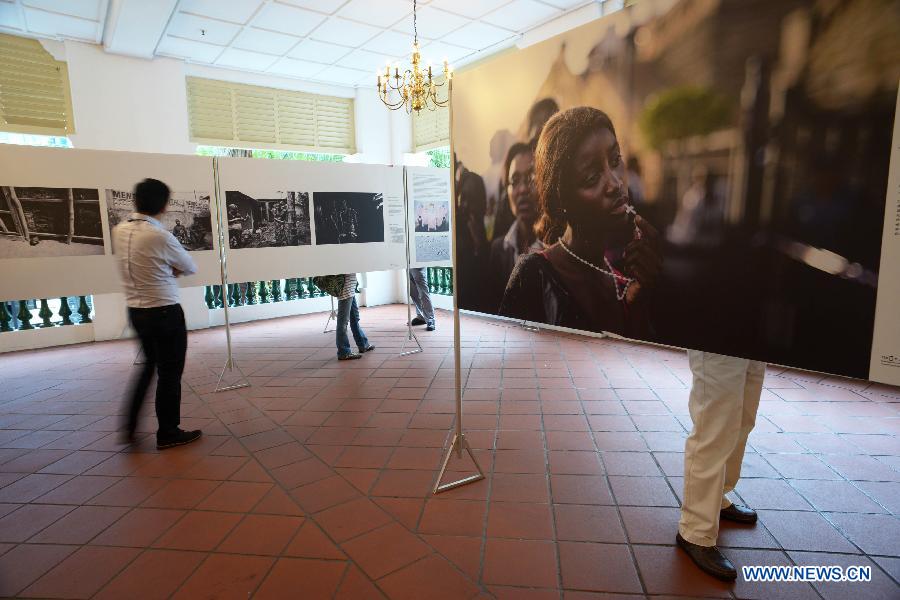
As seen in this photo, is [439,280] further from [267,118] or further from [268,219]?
[268,219]

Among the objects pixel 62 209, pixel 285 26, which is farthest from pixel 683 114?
pixel 285 26

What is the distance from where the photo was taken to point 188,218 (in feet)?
13.5

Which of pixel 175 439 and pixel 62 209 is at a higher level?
pixel 62 209

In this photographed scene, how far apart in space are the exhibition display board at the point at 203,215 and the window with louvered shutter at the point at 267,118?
3432mm

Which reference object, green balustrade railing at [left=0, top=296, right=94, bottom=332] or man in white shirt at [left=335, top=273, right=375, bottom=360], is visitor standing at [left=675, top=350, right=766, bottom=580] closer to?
man in white shirt at [left=335, top=273, right=375, bottom=360]

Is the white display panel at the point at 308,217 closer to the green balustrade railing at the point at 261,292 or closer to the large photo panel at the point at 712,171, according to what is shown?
the green balustrade railing at the point at 261,292

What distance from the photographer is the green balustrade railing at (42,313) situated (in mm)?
5820

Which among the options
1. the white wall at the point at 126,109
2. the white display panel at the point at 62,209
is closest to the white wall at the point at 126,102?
the white wall at the point at 126,109

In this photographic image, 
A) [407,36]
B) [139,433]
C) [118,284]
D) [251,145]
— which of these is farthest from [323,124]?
[139,433]

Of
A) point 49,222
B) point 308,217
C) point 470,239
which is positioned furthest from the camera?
point 308,217

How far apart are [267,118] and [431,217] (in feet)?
12.3

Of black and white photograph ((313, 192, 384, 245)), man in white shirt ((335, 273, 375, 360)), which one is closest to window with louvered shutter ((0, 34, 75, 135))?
black and white photograph ((313, 192, 384, 245))

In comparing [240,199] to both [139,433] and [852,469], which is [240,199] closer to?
[139,433]

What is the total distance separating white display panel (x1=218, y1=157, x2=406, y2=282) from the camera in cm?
428
